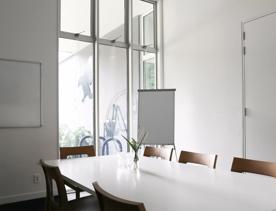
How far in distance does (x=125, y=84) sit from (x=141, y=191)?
3529mm

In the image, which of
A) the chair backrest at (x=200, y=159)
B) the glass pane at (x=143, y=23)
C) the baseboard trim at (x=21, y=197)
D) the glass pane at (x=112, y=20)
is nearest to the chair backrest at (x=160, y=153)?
the chair backrest at (x=200, y=159)

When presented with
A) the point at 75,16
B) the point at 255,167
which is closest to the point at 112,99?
the point at 75,16

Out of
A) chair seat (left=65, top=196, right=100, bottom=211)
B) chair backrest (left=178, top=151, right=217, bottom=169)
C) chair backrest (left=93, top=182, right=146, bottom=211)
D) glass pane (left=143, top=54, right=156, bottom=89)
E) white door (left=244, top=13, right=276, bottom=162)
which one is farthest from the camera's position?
glass pane (left=143, top=54, right=156, bottom=89)

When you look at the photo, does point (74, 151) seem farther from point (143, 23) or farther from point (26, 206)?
point (143, 23)

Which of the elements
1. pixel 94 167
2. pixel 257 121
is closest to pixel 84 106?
pixel 94 167

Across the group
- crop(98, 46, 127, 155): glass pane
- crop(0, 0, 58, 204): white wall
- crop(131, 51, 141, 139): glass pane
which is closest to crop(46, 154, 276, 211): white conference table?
crop(0, 0, 58, 204): white wall

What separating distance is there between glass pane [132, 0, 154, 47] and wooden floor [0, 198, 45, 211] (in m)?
3.18

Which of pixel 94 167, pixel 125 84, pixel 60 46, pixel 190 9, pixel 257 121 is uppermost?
pixel 190 9

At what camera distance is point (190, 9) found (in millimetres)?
4730

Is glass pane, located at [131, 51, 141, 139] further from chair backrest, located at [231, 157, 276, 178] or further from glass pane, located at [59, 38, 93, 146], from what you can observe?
chair backrest, located at [231, 157, 276, 178]

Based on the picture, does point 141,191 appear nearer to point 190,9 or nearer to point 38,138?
point 38,138

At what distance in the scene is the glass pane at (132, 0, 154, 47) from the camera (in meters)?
5.29

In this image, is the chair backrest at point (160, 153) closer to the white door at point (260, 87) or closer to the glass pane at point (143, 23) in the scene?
the white door at point (260, 87)

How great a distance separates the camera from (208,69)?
4.39m
